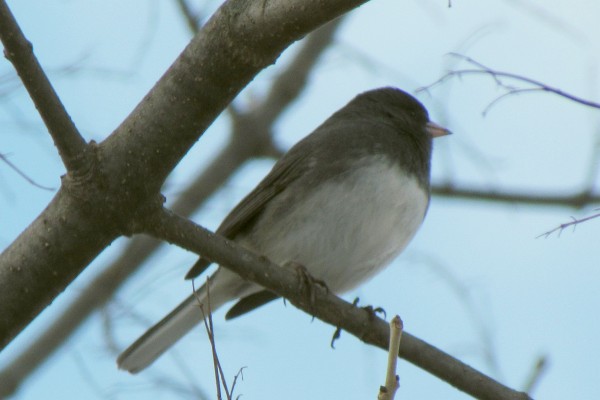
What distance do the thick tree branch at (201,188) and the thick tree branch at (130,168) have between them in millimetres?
1849

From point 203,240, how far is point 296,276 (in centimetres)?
33

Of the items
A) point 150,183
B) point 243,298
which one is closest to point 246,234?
point 243,298

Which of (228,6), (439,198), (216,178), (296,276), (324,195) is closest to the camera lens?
(228,6)

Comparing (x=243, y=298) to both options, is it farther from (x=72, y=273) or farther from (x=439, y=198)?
(x=72, y=273)

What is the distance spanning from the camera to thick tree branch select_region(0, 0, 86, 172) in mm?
1663

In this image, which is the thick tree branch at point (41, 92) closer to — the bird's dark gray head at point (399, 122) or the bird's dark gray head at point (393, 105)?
the bird's dark gray head at point (399, 122)

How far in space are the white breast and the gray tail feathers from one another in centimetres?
31

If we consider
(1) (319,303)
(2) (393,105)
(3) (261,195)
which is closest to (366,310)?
(1) (319,303)

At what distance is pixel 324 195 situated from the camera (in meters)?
2.93

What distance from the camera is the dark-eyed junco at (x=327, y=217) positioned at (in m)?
2.90

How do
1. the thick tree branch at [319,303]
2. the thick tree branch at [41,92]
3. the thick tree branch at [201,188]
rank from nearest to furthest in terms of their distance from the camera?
the thick tree branch at [41,92] → the thick tree branch at [319,303] → the thick tree branch at [201,188]

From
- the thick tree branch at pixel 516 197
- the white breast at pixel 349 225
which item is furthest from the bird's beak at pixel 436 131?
the white breast at pixel 349 225

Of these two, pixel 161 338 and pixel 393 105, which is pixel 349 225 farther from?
pixel 393 105

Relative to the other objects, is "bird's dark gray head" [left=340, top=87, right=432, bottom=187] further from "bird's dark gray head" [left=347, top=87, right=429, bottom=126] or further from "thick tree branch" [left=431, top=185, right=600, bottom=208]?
"thick tree branch" [left=431, top=185, right=600, bottom=208]
